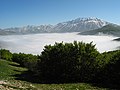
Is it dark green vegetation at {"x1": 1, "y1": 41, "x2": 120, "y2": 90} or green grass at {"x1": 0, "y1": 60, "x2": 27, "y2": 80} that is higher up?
dark green vegetation at {"x1": 1, "y1": 41, "x2": 120, "y2": 90}

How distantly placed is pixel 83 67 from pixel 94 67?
2.58 metres

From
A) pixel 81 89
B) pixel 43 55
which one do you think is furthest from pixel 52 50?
pixel 81 89

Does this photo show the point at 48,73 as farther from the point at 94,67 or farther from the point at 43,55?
the point at 94,67

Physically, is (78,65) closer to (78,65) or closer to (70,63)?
(78,65)

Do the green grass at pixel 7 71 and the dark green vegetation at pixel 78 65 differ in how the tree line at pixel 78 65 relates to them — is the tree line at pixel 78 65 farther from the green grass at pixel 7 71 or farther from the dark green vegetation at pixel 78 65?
the green grass at pixel 7 71

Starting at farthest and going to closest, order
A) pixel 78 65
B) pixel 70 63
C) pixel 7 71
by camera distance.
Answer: pixel 7 71 < pixel 70 63 < pixel 78 65

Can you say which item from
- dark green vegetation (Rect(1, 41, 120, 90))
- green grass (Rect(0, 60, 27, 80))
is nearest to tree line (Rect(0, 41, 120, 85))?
dark green vegetation (Rect(1, 41, 120, 90))

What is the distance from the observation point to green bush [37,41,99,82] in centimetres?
5634

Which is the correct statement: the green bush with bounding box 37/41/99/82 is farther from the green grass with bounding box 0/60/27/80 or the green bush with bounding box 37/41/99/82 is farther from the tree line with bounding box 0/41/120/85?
the green grass with bounding box 0/60/27/80

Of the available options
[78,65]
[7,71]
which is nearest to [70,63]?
[78,65]

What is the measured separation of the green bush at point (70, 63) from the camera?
185 ft

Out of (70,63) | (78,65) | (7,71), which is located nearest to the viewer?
(78,65)

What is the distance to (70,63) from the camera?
188ft

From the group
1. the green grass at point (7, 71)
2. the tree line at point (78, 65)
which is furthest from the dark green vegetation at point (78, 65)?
the green grass at point (7, 71)
